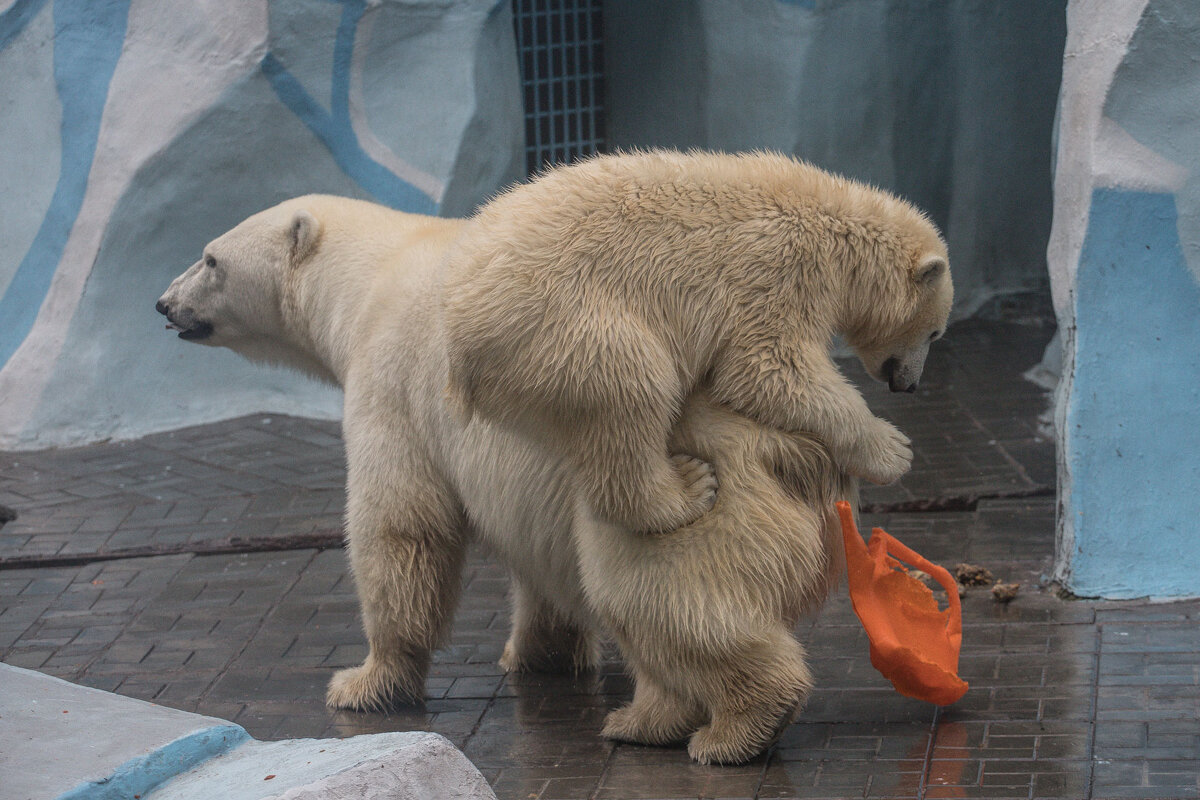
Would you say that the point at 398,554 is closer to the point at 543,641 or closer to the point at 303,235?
the point at 543,641

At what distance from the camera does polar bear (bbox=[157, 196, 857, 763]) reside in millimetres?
3703

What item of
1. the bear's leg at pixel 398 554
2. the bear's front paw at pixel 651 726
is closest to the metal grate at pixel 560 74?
the bear's leg at pixel 398 554

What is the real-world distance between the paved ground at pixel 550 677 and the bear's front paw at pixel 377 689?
1.9 inches

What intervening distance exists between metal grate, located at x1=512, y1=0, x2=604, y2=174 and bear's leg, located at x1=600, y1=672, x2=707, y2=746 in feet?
20.1

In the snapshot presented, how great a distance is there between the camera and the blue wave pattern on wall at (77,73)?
330 inches

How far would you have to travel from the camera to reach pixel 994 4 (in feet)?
31.6

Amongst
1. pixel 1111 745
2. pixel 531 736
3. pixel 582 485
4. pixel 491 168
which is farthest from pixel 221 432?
pixel 1111 745

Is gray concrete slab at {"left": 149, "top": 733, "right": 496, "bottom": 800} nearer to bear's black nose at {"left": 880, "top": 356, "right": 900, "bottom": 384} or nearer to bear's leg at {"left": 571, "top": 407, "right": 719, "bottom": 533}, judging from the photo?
bear's leg at {"left": 571, "top": 407, "right": 719, "bottom": 533}

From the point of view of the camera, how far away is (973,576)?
17.1 feet

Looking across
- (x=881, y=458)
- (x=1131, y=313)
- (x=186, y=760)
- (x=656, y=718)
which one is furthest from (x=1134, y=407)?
(x=186, y=760)

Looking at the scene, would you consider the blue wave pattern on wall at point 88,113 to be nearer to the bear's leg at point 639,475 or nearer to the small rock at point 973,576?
the small rock at point 973,576

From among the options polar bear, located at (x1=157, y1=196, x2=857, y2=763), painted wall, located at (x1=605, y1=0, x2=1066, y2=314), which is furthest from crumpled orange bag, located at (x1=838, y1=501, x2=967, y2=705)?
painted wall, located at (x1=605, y1=0, x2=1066, y2=314)

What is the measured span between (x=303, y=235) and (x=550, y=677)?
1.69 m

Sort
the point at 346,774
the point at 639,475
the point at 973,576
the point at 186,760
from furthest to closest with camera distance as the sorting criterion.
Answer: the point at 973,576
the point at 639,475
the point at 186,760
the point at 346,774
